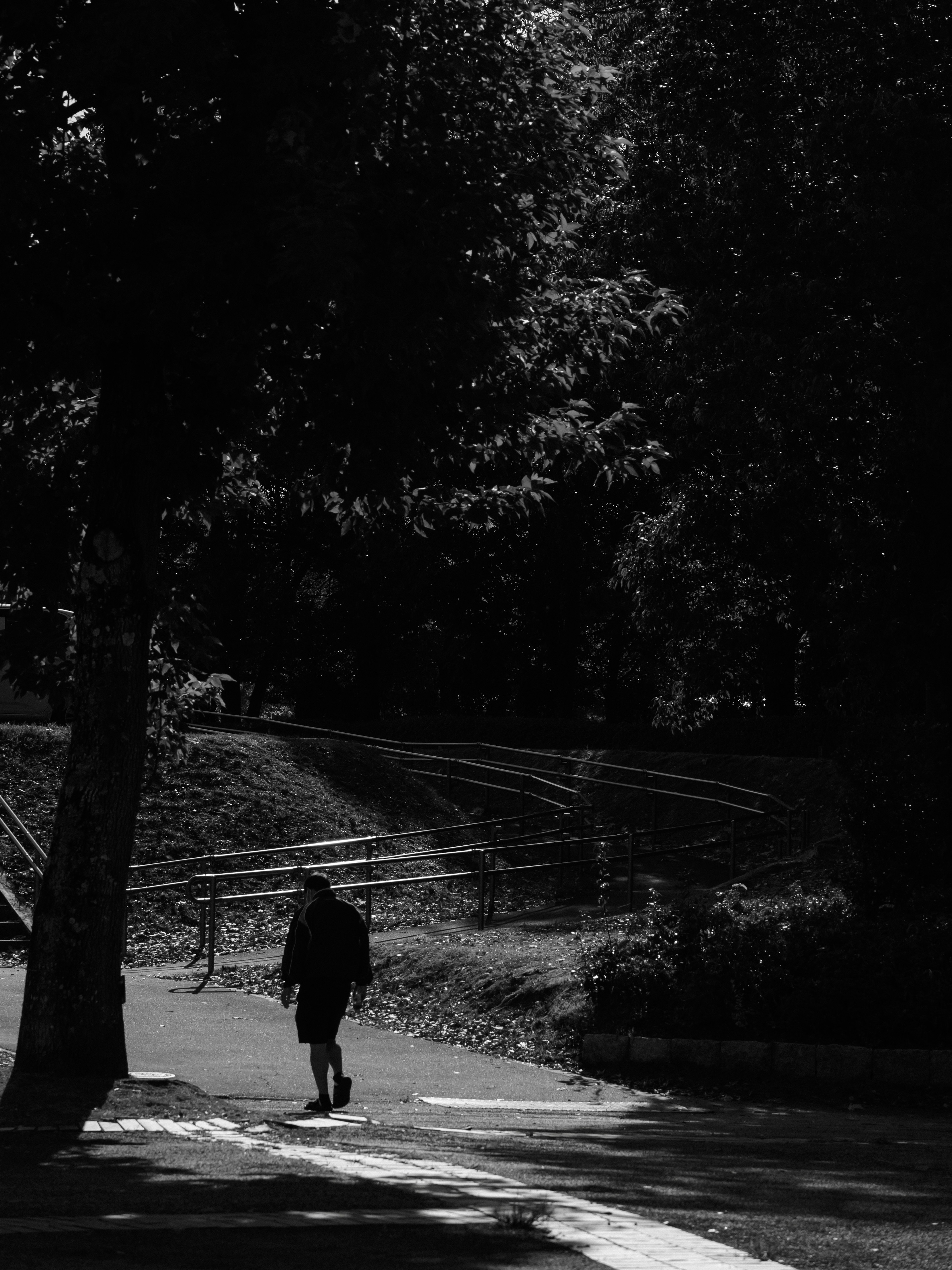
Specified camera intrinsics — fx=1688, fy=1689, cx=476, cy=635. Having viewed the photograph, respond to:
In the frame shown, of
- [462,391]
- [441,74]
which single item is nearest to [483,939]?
[462,391]

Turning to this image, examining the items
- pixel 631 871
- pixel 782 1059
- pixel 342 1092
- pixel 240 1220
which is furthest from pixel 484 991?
pixel 240 1220

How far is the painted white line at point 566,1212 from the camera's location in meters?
5.26

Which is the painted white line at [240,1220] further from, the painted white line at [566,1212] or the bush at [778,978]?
the bush at [778,978]

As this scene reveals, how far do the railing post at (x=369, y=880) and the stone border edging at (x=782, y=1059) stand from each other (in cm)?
408

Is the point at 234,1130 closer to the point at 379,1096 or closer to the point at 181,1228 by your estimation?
the point at 379,1096

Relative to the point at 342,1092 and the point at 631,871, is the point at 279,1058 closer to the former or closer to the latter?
the point at 342,1092

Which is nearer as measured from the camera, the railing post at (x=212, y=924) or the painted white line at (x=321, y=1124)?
the painted white line at (x=321, y=1124)

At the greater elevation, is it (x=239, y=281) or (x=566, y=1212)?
(x=239, y=281)

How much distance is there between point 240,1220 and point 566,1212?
1154mm

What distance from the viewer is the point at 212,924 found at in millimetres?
17000

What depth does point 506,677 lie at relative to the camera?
163ft

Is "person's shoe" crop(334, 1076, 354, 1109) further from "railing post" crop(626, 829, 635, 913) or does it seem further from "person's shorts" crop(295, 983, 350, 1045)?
"railing post" crop(626, 829, 635, 913)

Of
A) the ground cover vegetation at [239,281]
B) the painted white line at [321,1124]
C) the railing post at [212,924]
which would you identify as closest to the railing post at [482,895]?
the railing post at [212,924]

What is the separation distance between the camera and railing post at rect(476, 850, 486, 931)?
18016 millimetres
